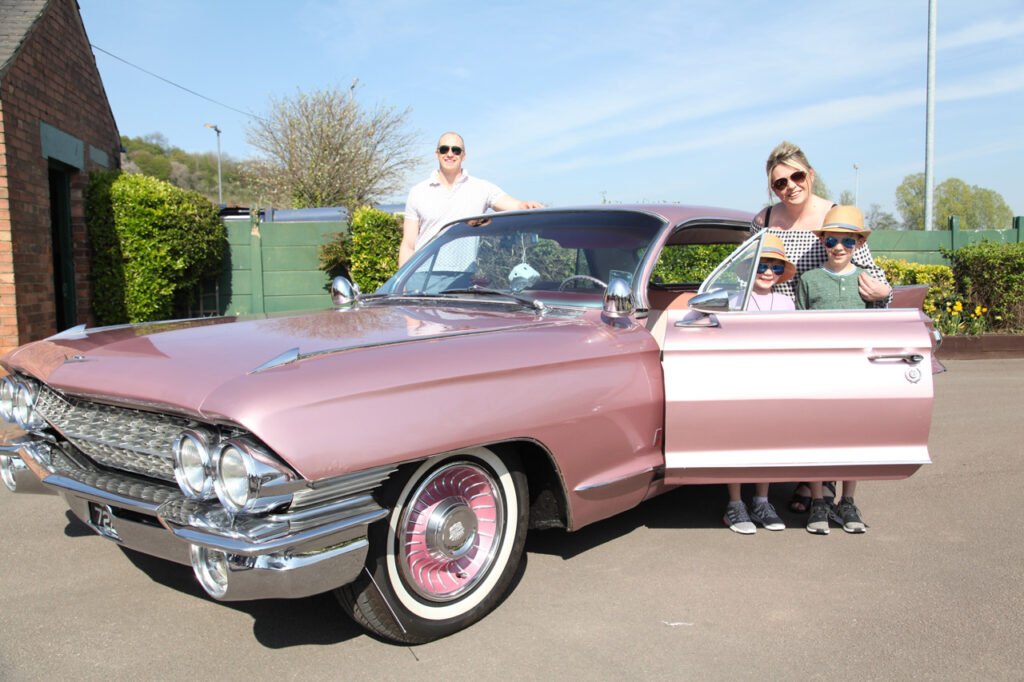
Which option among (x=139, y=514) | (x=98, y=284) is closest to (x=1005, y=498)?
(x=139, y=514)

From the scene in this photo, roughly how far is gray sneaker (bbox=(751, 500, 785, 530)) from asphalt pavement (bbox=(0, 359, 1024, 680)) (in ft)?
0.23

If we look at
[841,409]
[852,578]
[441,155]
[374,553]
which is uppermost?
[441,155]

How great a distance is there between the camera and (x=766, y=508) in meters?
3.80

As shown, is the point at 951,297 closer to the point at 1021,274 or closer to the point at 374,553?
the point at 1021,274

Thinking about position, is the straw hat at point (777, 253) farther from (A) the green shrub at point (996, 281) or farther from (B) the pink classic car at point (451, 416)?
(A) the green shrub at point (996, 281)

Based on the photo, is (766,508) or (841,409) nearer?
(841,409)

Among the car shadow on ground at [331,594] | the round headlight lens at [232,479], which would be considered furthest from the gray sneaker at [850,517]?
the round headlight lens at [232,479]

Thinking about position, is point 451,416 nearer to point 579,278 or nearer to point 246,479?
point 246,479

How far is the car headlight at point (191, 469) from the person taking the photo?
2.23m

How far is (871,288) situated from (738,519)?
1.28m

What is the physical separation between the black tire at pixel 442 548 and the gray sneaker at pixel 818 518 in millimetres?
1661

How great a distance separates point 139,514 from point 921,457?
9.75ft

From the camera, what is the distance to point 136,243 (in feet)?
29.7

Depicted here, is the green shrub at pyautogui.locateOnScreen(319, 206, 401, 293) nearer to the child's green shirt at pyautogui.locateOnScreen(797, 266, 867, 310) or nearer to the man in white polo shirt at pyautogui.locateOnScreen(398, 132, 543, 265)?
the man in white polo shirt at pyautogui.locateOnScreen(398, 132, 543, 265)
